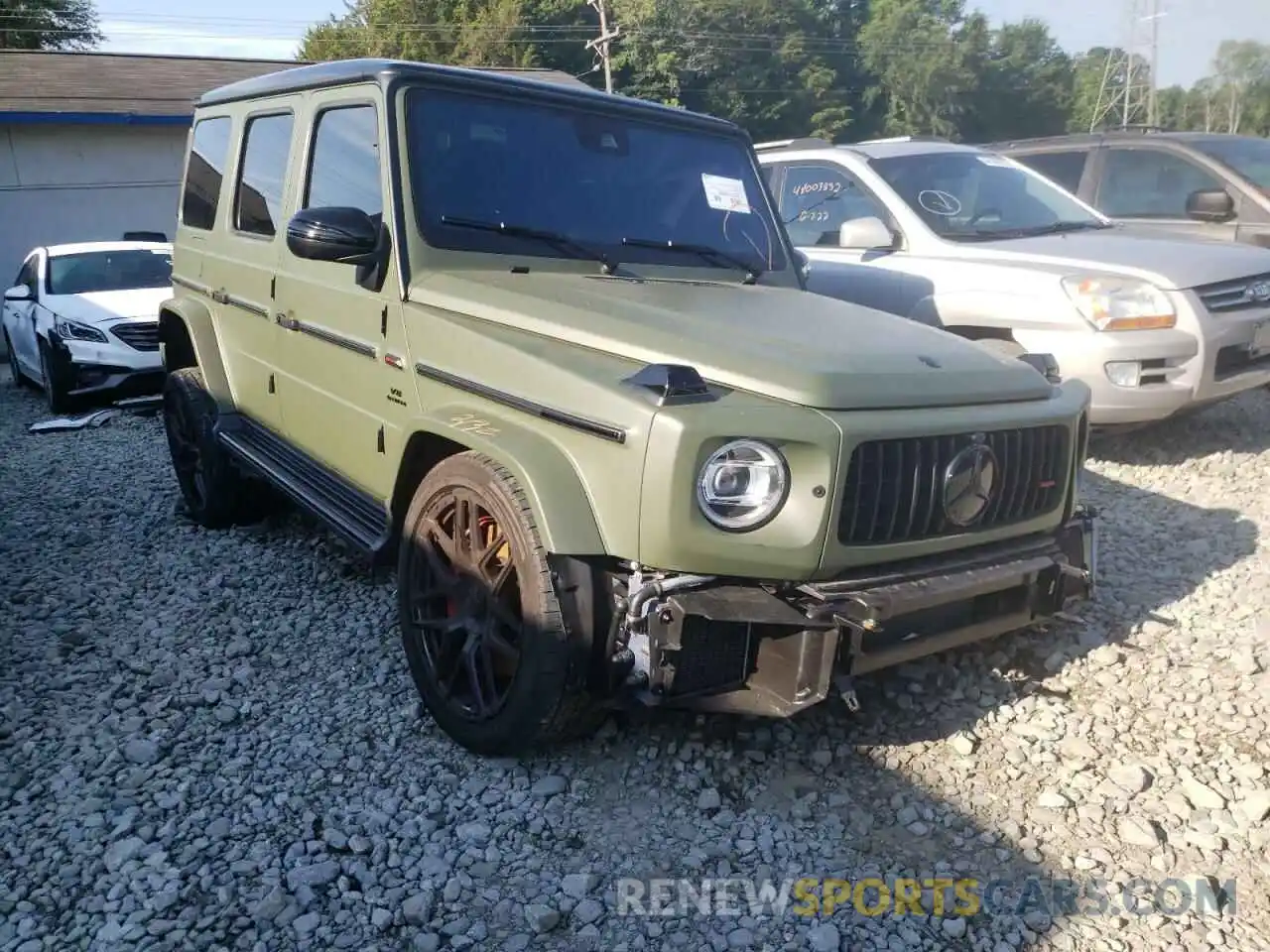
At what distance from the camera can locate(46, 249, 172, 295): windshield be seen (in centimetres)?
1038

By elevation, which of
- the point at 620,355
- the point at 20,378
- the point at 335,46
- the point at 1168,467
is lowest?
the point at 20,378

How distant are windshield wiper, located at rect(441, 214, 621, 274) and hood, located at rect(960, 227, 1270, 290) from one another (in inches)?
127

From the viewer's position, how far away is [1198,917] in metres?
2.66

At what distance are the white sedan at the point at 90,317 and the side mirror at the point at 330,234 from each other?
6400mm

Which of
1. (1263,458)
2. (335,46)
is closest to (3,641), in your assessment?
(1263,458)

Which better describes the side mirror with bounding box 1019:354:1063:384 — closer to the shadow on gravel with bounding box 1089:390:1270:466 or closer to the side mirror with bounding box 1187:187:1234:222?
the shadow on gravel with bounding box 1089:390:1270:466

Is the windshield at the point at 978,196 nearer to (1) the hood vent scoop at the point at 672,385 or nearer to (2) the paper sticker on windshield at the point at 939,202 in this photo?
(2) the paper sticker on windshield at the point at 939,202

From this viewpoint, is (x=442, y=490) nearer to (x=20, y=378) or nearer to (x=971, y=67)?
(x=20, y=378)

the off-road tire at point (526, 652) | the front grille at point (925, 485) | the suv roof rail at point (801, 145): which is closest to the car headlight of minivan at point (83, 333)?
the suv roof rail at point (801, 145)

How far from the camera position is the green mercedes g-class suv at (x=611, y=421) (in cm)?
283

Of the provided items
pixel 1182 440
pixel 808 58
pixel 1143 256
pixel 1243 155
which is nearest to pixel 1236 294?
pixel 1143 256

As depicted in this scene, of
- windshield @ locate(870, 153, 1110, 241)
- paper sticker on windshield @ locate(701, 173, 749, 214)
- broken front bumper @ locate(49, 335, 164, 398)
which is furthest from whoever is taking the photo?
broken front bumper @ locate(49, 335, 164, 398)

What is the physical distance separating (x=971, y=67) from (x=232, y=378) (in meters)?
60.3

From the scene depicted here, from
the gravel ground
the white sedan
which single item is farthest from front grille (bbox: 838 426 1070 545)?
the white sedan
